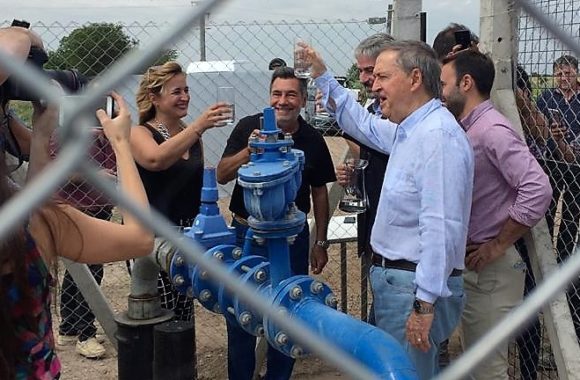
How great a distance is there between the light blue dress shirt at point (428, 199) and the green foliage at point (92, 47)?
2.49 meters

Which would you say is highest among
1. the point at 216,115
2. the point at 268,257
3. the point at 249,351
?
the point at 216,115

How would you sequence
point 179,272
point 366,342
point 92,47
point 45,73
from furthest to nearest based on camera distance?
point 92,47
point 179,272
point 45,73
point 366,342

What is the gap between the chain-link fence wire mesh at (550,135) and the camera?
3.15 metres

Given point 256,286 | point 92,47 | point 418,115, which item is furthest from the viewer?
point 92,47

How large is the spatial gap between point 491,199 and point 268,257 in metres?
0.87

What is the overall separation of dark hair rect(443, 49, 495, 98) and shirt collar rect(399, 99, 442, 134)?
53 centimetres

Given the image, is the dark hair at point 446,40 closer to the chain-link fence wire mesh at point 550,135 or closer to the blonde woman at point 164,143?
the chain-link fence wire mesh at point 550,135

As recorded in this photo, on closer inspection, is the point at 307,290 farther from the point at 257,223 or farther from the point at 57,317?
the point at 57,317

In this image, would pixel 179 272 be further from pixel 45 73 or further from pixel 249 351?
pixel 45 73

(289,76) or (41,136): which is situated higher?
(41,136)

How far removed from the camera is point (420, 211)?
2256 millimetres

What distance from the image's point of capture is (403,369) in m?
1.86

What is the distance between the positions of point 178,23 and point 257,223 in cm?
182

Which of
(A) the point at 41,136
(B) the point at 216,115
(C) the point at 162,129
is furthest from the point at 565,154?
(A) the point at 41,136
